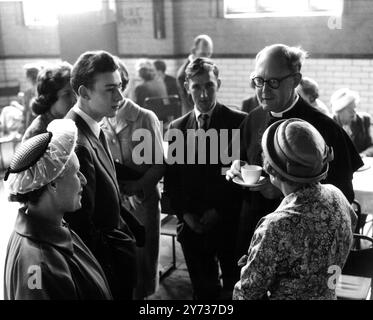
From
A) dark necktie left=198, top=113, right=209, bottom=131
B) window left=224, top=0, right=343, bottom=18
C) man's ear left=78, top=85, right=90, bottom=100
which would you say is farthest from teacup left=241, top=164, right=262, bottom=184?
window left=224, top=0, right=343, bottom=18

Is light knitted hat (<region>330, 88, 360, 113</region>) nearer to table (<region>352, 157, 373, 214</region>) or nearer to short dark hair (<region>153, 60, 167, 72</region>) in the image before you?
table (<region>352, 157, 373, 214</region>)

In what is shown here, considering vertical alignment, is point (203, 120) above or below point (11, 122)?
above

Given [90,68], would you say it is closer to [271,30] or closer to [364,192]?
[364,192]

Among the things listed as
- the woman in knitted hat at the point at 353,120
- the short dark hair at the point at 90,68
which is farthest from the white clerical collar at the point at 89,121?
the woman in knitted hat at the point at 353,120

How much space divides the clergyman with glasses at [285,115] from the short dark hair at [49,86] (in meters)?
1.11

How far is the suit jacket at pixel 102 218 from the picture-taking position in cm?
200

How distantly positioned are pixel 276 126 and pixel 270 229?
38 centimetres

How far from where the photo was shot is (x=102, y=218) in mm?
2115

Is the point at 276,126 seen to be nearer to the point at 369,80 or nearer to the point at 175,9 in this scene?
the point at 369,80

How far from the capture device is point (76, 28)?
7.14 m

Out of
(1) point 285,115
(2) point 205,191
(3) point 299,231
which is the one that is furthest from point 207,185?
(3) point 299,231

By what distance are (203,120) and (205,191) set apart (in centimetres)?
42

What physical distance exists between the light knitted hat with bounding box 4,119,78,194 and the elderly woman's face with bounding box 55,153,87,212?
0.12 ft
